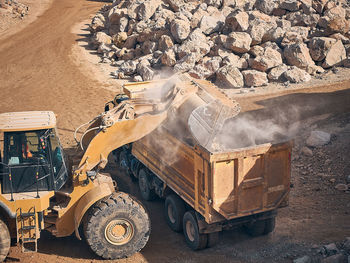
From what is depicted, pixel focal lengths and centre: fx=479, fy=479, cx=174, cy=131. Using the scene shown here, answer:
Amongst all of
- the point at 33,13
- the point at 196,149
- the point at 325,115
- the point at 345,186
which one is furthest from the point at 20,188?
the point at 33,13

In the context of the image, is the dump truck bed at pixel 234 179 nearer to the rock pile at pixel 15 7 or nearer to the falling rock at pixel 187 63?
the falling rock at pixel 187 63

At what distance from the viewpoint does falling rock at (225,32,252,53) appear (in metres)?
19.6

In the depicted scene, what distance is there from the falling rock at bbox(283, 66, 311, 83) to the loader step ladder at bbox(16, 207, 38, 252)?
13.2 meters

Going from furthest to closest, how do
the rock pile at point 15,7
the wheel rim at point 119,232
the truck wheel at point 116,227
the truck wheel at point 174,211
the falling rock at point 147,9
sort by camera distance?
the rock pile at point 15,7, the falling rock at point 147,9, the truck wheel at point 174,211, the wheel rim at point 119,232, the truck wheel at point 116,227

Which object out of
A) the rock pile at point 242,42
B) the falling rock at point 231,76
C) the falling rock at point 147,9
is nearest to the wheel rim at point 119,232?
the rock pile at point 242,42

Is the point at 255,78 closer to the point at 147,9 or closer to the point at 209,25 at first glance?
the point at 209,25

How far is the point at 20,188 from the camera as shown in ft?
28.6

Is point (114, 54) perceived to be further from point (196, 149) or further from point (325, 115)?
point (196, 149)

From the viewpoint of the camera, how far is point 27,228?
871cm

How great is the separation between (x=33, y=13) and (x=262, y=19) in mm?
18492

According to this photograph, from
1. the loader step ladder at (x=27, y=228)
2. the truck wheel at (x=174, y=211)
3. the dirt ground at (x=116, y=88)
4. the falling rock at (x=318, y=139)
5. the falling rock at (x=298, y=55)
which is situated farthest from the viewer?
the falling rock at (x=298, y=55)

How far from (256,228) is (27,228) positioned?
Result: 14.9 feet

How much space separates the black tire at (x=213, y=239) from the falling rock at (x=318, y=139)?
510 cm

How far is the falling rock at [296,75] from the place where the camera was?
62.6ft
